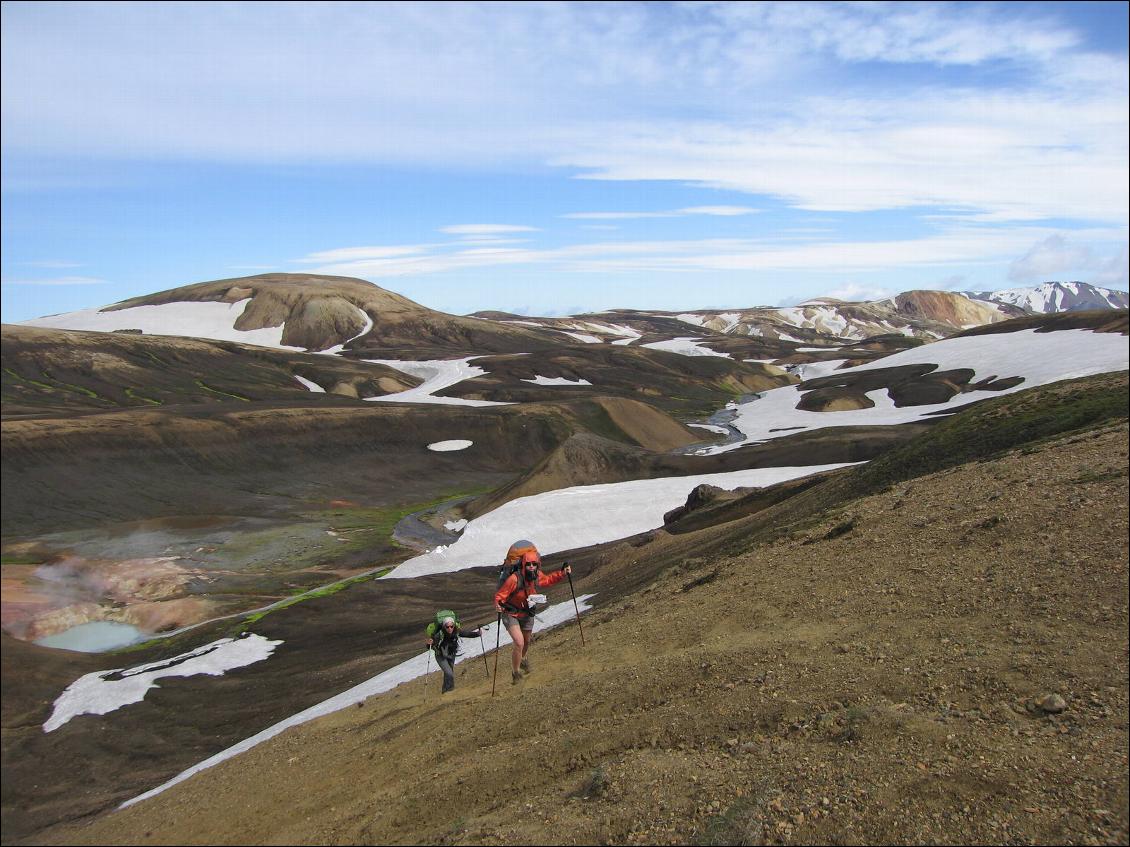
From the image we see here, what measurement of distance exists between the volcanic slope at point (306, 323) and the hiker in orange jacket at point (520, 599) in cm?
15708

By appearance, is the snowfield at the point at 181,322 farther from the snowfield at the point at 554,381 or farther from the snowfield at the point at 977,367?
the snowfield at the point at 977,367

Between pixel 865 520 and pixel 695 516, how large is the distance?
19027 millimetres

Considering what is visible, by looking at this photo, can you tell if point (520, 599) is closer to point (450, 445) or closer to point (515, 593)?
point (515, 593)

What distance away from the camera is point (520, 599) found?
13.4 meters

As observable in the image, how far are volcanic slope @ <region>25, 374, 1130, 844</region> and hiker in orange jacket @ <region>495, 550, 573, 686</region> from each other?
0.78 meters

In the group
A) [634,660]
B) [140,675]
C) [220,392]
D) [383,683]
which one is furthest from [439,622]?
[220,392]

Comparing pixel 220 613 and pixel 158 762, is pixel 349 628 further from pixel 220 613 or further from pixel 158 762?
pixel 158 762

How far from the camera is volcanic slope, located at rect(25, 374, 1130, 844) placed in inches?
296

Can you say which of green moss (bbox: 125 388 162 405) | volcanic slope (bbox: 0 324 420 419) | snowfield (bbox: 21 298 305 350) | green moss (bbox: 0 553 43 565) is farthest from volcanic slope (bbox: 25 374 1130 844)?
snowfield (bbox: 21 298 305 350)

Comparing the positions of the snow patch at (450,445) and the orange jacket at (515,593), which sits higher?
the orange jacket at (515,593)

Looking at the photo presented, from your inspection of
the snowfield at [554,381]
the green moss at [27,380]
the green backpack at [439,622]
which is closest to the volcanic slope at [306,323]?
the snowfield at [554,381]

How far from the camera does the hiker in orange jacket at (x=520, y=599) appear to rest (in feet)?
43.2

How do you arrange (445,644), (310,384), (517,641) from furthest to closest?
1. (310,384)
2. (445,644)
3. (517,641)

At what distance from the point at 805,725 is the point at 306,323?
186 m
